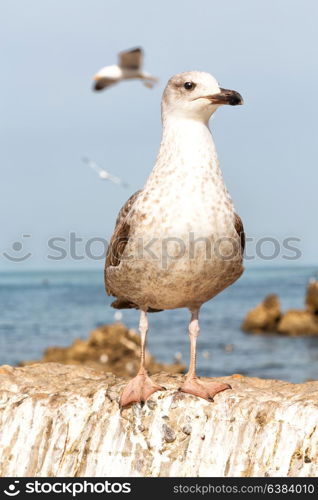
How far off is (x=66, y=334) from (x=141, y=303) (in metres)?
41.5

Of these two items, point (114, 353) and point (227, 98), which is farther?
point (114, 353)

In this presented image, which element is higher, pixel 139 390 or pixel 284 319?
pixel 284 319

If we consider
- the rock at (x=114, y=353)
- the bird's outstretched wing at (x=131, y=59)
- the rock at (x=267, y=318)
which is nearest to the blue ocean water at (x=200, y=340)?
the rock at (x=267, y=318)

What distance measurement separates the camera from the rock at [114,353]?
2002cm

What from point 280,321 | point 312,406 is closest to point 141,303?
point 312,406

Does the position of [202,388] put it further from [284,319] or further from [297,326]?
[284,319]

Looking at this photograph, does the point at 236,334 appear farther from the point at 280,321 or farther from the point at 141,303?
the point at 141,303

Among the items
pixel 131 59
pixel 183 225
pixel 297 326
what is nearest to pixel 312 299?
pixel 297 326

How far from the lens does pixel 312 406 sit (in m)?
5.80

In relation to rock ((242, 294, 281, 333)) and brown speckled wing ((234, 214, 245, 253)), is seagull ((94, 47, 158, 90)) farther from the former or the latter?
rock ((242, 294, 281, 333))

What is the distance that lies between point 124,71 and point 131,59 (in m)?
0.26

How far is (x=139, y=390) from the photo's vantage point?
247 inches

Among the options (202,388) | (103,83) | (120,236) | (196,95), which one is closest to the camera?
(196,95)

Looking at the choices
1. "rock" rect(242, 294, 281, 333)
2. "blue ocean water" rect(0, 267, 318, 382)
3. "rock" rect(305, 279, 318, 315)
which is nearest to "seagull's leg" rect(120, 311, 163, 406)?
"blue ocean water" rect(0, 267, 318, 382)
